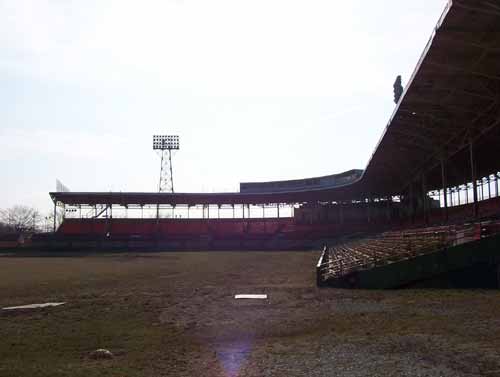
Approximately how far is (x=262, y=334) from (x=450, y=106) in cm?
1805

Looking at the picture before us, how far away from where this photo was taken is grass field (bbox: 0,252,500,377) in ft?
22.1

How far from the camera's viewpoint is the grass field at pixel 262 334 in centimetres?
675

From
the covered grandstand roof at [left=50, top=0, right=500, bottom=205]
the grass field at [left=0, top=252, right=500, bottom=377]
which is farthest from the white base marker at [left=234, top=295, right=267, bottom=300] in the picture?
the covered grandstand roof at [left=50, top=0, right=500, bottom=205]

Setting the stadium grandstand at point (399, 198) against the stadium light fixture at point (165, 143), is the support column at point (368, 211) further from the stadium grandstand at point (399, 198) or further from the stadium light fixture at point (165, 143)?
the stadium light fixture at point (165, 143)

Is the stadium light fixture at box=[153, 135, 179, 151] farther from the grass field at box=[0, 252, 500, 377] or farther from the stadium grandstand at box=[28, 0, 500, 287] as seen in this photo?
the grass field at box=[0, 252, 500, 377]

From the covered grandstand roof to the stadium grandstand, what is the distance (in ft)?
0.20

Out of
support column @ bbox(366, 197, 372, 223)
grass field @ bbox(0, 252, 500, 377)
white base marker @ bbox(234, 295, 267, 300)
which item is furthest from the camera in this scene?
support column @ bbox(366, 197, 372, 223)

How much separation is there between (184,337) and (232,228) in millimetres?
74014

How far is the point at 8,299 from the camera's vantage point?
15.6 m

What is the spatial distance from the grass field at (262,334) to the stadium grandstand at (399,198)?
488 cm

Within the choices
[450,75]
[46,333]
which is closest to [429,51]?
[450,75]

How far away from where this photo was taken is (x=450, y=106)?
2338cm

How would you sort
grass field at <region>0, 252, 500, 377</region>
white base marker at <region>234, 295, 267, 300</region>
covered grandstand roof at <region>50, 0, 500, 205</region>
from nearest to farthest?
1. grass field at <region>0, 252, 500, 377</region>
2. white base marker at <region>234, 295, 267, 300</region>
3. covered grandstand roof at <region>50, 0, 500, 205</region>

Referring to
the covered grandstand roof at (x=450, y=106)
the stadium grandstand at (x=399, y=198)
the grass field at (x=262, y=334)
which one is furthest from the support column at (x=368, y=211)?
the grass field at (x=262, y=334)
